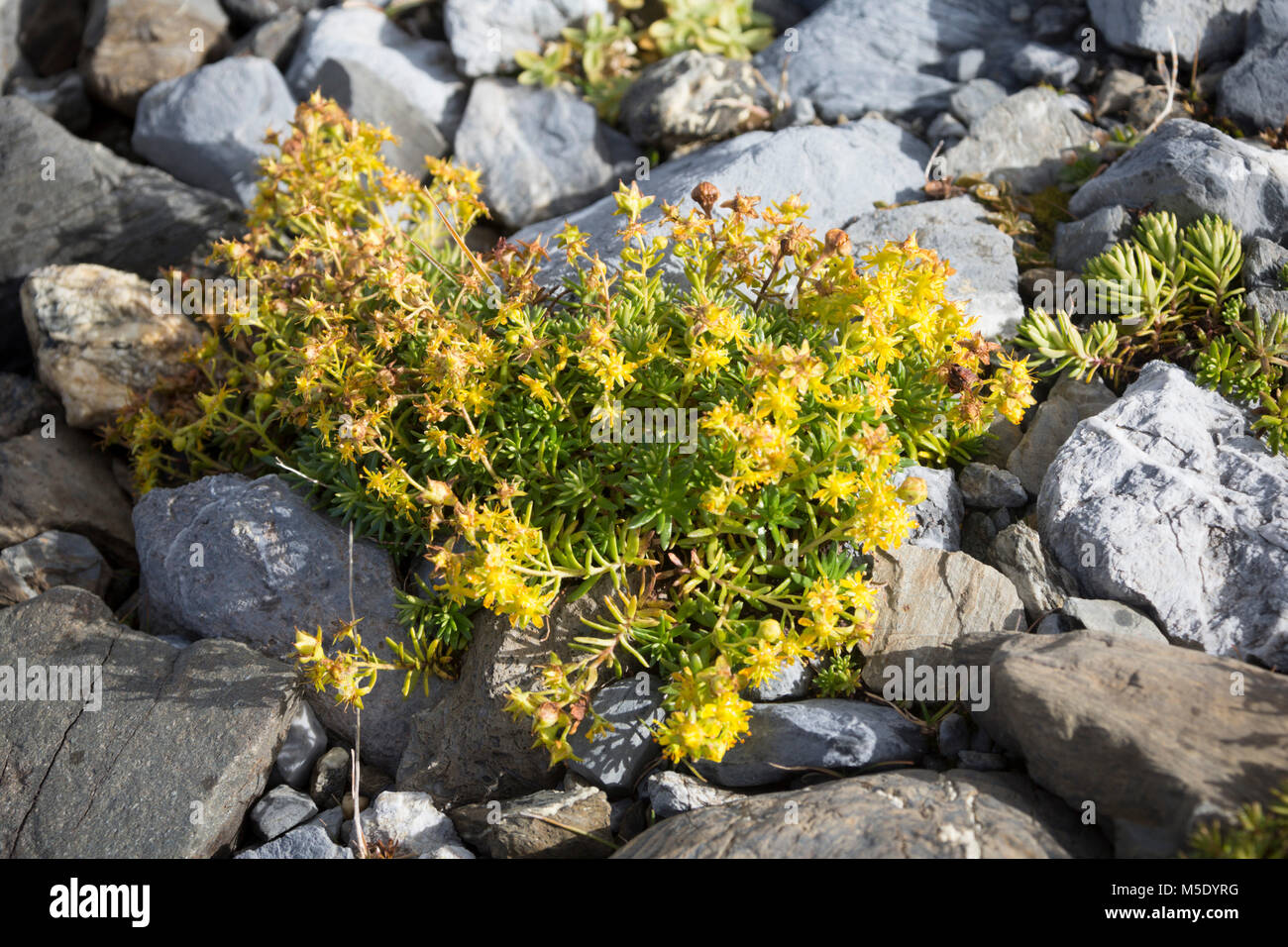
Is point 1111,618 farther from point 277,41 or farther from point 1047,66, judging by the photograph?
point 277,41

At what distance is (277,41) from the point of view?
881 cm

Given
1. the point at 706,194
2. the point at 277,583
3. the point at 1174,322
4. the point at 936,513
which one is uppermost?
the point at 706,194

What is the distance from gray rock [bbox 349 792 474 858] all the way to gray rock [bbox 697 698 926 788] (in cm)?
120

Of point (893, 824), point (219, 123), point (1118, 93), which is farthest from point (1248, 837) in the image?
point (219, 123)

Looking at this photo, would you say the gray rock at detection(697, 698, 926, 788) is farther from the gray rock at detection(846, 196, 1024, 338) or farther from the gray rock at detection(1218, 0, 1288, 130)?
the gray rock at detection(1218, 0, 1288, 130)

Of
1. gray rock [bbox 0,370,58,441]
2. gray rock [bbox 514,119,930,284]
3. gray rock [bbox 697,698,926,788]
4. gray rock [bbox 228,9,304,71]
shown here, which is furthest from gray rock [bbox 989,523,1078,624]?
gray rock [bbox 228,9,304,71]

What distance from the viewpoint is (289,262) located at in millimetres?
5500

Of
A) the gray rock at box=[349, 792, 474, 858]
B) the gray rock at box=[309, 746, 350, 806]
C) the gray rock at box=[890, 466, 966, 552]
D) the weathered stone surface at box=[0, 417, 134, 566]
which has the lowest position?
the gray rock at box=[309, 746, 350, 806]

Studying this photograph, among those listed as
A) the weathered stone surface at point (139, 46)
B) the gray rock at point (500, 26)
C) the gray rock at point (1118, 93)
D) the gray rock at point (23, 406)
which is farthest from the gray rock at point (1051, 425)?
the weathered stone surface at point (139, 46)

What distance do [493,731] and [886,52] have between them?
635 cm

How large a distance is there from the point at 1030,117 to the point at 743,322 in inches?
142

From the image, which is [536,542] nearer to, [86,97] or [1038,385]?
[1038,385]

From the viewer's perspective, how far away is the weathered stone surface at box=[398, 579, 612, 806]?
444cm

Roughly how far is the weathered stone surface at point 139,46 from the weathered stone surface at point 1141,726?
345 inches
